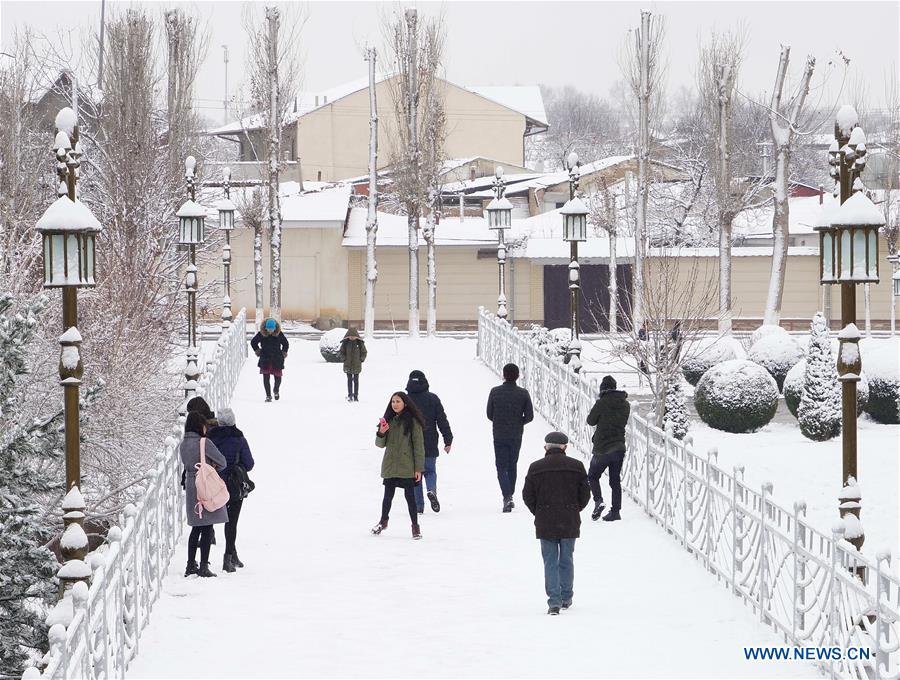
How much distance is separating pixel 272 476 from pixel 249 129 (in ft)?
104

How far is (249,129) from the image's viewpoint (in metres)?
47.0

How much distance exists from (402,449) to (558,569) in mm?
3167

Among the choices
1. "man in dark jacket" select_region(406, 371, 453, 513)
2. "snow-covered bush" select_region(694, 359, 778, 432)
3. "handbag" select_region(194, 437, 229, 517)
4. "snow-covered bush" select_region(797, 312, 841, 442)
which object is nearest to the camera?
"handbag" select_region(194, 437, 229, 517)

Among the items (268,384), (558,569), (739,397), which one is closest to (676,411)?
(739,397)

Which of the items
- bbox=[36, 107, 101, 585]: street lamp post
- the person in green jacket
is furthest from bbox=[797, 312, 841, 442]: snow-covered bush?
bbox=[36, 107, 101, 585]: street lamp post

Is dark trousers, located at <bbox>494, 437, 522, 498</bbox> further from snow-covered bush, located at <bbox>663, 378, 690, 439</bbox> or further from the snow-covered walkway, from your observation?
snow-covered bush, located at <bbox>663, 378, 690, 439</bbox>

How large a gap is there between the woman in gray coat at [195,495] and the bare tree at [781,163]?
29883 mm

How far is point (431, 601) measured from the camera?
11.0 metres

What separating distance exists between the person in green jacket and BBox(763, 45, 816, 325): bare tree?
2776 cm

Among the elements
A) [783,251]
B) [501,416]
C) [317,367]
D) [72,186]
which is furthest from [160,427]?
[783,251]

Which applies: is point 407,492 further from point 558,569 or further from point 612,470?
point 558,569

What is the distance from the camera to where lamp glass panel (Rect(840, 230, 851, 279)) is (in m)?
10.6

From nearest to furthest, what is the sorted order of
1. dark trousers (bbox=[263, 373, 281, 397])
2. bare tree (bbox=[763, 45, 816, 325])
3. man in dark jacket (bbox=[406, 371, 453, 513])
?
man in dark jacket (bbox=[406, 371, 453, 513]) → dark trousers (bbox=[263, 373, 281, 397]) → bare tree (bbox=[763, 45, 816, 325])

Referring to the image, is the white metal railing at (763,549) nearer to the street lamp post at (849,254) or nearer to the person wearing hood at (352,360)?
the street lamp post at (849,254)
